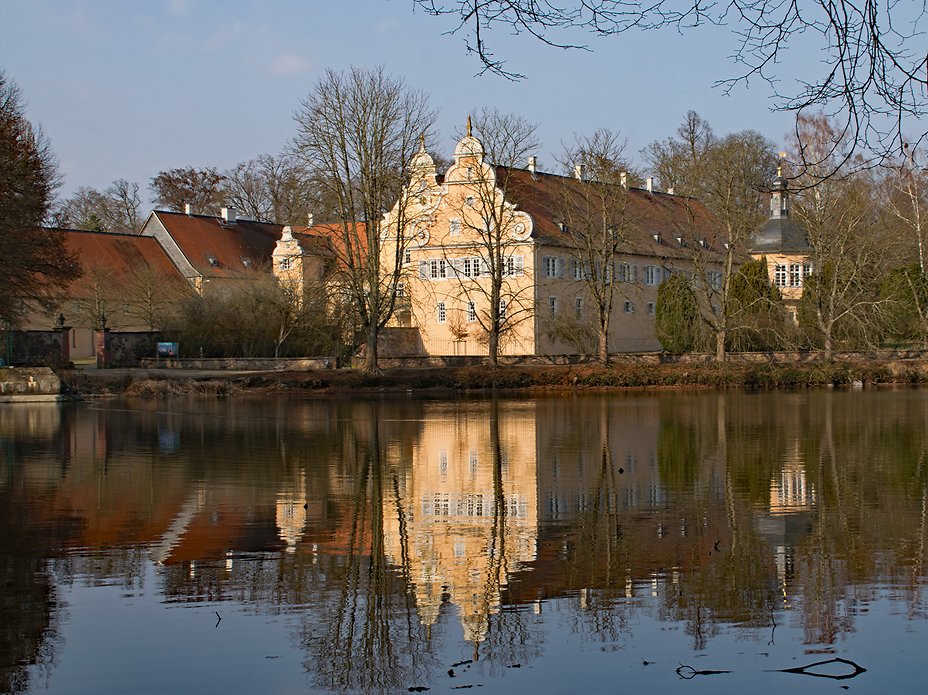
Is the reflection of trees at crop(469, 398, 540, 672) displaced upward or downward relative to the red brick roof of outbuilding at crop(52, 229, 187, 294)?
downward

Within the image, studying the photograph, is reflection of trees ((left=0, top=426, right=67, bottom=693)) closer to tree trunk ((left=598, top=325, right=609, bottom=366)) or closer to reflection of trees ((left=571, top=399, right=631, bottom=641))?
reflection of trees ((left=571, top=399, right=631, bottom=641))

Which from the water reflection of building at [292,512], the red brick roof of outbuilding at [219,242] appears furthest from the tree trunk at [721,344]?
the water reflection of building at [292,512]

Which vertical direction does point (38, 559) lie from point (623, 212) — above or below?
below

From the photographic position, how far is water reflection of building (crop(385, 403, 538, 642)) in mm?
9273

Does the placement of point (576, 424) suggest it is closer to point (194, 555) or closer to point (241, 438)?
point (241, 438)

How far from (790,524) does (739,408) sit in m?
18.8

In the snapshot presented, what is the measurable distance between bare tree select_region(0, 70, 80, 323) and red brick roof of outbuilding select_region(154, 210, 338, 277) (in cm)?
2947

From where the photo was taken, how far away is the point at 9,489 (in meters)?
15.4

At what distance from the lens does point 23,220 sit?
3897cm

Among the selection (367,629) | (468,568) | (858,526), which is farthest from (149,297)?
(367,629)

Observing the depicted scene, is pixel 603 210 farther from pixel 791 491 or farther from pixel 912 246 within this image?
pixel 791 491

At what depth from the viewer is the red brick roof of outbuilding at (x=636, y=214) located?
58031 millimetres

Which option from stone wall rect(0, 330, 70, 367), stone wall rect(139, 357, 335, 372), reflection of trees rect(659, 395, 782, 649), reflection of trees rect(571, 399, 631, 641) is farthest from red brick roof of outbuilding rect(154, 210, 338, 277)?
reflection of trees rect(571, 399, 631, 641)

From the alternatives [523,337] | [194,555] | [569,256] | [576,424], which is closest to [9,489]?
[194,555]
